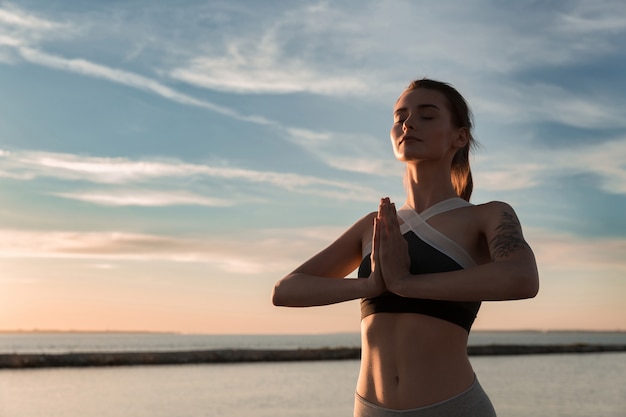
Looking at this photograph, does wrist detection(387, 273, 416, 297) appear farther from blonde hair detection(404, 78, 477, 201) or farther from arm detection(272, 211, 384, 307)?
blonde hair detection(404, 78, 477, 201)

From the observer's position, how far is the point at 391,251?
1661 mm

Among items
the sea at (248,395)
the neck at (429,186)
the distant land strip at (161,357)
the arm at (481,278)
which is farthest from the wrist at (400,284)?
the distant land strip at (161,357)

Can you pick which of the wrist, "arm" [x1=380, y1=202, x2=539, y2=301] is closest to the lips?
"arm" [x1=380, y1=202, x2=539, y2=301]

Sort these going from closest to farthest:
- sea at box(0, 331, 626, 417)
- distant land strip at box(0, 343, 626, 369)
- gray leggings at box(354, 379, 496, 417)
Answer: gray leggings at box(354, 379, 496, 417), sea at box(0, 331, 626, 417), distant land strip at box(0, 343, 626, 369)

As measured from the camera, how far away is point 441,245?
1.78 metres

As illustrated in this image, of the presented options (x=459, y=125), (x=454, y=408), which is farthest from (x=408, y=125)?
(x=454, y=408)

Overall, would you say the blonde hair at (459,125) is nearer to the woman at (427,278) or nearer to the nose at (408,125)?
the woman at (427,278)

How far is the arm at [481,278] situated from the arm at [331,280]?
0.22 feet

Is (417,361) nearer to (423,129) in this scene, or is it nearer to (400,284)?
(400,284)

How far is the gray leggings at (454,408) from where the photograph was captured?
1698 millimetres

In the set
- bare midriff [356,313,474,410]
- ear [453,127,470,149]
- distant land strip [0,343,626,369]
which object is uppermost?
ear [453,127,470,149]

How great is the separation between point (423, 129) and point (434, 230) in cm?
27

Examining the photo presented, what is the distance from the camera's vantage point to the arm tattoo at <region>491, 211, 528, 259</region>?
5.50ft

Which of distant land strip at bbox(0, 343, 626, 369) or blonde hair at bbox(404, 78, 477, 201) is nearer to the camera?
blonde hair at bbox(404, 78, 477, 201)
